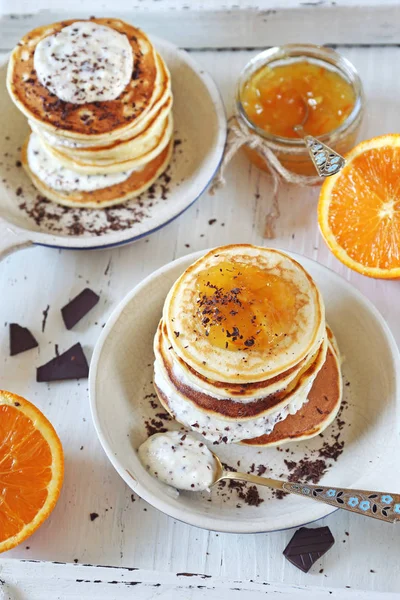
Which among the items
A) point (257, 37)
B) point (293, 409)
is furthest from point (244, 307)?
point (257, 37)

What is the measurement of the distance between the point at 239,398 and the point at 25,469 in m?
0.71

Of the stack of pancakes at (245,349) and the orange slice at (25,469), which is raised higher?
the stack of pancakes at (245,349)

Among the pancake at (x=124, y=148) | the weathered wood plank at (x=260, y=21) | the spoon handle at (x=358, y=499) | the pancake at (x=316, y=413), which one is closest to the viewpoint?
the spoon handle at (x=358, y=499)

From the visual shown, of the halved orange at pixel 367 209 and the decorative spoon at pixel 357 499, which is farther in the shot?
the halved orange at pixel 367 209

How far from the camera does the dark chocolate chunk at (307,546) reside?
7.37 ft

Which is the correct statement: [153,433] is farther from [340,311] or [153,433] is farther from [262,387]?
[340,311]

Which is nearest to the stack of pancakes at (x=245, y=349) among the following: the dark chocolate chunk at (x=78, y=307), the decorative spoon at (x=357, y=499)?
the decorative spoon at (x=357, y=499)

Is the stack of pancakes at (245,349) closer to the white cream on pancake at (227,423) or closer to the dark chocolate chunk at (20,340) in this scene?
the white cream on pancake at (227,423)

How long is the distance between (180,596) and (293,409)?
0.66m

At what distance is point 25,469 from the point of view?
2.27 meters

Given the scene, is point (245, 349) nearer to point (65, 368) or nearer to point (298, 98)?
point (65, 368)

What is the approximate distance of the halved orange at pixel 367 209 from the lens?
101 inches

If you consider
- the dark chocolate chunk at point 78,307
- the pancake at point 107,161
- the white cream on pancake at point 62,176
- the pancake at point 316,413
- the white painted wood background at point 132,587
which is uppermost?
the pancake at point 107,161

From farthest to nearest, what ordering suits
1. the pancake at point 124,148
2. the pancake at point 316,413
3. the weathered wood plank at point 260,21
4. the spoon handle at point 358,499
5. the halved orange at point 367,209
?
the weathered wood plank at point 260,21, the pancake at point 124,148, the halved orange at point 367,209, the pancake at point 316,413, the spoon handle at point 358,499
